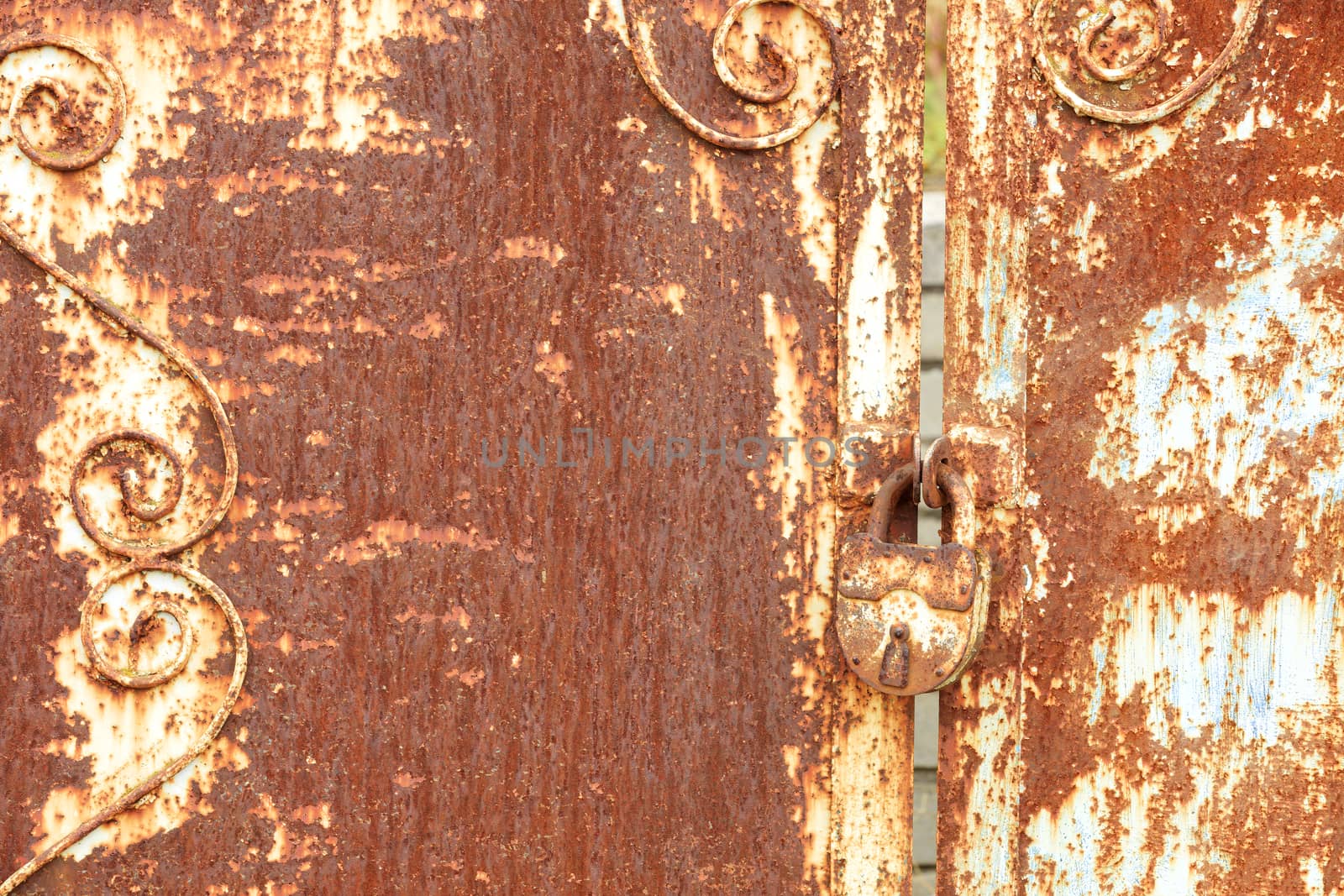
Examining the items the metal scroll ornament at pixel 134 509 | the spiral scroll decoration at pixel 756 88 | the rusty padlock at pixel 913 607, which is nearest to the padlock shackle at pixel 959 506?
the rusty padlock at pixel 913 607

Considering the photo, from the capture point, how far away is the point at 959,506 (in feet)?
2.18

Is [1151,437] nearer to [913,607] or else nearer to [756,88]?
[913,607]

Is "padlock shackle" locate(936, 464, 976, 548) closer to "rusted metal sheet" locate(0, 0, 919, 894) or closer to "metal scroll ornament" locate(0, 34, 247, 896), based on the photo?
"rusted metal sheet" locate(0, 0, 919, 894)

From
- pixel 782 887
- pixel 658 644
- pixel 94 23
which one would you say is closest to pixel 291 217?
pixel 94 23

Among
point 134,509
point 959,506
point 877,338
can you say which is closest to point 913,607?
point 959,506

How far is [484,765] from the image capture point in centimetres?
73

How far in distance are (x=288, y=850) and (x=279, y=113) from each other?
546 millimetres

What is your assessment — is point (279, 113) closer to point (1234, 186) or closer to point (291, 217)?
point (291, 217)

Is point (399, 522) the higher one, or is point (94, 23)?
point (94, 23)

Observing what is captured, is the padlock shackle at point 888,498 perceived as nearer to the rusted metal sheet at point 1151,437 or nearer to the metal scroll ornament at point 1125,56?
the rusted metal sheet at point 1151,437

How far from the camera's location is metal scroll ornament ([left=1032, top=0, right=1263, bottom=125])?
67cm

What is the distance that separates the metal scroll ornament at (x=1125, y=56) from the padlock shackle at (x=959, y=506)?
0.27 meters

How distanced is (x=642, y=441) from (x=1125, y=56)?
438 mm

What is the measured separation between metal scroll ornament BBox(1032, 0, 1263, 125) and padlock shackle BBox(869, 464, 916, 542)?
0.28 meters
